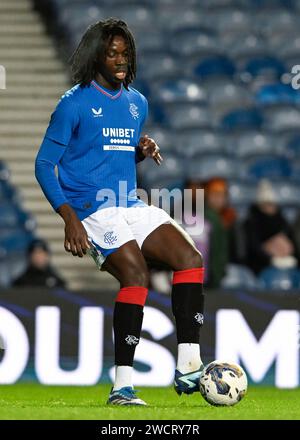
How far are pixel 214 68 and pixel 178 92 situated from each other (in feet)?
2.13

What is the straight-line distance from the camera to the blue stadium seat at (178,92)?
12.8 meters

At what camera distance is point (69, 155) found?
20.9 ft

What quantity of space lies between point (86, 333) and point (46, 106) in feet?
16.3

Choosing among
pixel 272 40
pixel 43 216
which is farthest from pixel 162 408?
pixel 272 40

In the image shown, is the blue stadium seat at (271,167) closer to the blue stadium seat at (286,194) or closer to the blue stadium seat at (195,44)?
the blue stadium seat at (286,194)

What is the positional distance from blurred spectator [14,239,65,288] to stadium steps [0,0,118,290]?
109 centimetres

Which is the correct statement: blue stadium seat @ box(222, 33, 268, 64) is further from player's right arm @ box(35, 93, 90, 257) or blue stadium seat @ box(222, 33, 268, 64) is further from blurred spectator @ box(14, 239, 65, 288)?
player's right arm @ box(35, 93, 90, 257)

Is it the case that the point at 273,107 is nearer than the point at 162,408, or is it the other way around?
the point at 162,408

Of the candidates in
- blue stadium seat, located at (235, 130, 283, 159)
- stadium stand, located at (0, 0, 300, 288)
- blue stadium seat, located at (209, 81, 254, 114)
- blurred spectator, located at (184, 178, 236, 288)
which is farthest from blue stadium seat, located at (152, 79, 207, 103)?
blurred spectator, located at (184, 178, 236, 288)

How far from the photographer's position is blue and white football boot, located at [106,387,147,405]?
6020mm

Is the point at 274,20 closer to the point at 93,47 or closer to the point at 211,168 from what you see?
the point at 211,168

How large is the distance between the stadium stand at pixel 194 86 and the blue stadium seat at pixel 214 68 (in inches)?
0.4

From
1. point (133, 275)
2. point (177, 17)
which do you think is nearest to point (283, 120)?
point (177, 17)
